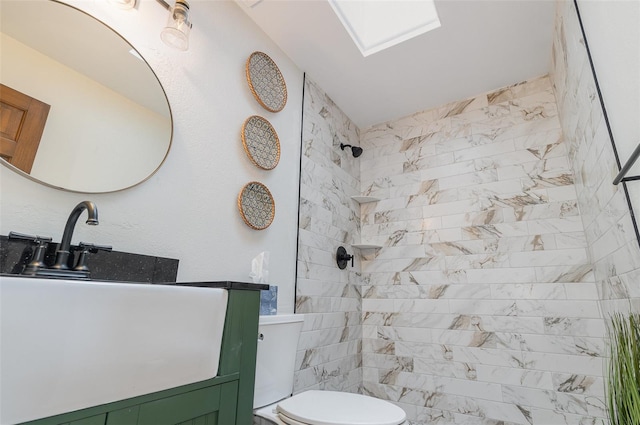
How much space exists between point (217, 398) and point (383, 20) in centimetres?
223

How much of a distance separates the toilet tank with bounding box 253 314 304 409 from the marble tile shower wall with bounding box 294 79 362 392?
0.35m

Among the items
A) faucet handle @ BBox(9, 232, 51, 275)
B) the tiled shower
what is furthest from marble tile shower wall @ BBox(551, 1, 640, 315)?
faucet handle @ BBox(9, 232, 51, 275)

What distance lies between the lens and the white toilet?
43.9 inches

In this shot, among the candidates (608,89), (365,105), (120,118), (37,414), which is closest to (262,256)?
(120,118)

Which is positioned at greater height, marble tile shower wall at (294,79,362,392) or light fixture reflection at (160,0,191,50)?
light fixture reflection at (160,0,191,50)

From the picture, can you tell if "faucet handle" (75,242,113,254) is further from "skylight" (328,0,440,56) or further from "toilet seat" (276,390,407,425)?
"skylight" (328,0,440,56)

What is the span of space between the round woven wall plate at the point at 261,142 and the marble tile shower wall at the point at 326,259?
1.01 feet

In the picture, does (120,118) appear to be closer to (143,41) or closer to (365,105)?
(143,41)

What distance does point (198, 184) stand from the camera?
1.40 meters

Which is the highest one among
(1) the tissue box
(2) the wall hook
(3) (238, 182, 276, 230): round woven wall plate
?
(3) (238, 182, 276, 230): round woven wall plate

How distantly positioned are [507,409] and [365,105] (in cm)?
227

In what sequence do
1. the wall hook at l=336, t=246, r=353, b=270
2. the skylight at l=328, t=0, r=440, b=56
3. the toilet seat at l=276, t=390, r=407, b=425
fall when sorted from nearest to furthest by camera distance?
the toilet seat at l=276, t=390, r=407, b=425
the skylight at l=328, t=0, r=440, b=56
the wall hook at l=336, t=246, r=353, b=270

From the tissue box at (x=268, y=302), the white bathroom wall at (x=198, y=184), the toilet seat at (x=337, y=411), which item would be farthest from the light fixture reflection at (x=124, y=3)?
the toilet seat at (x=337, y=411)

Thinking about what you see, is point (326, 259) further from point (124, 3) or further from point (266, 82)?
point (124, 3)
